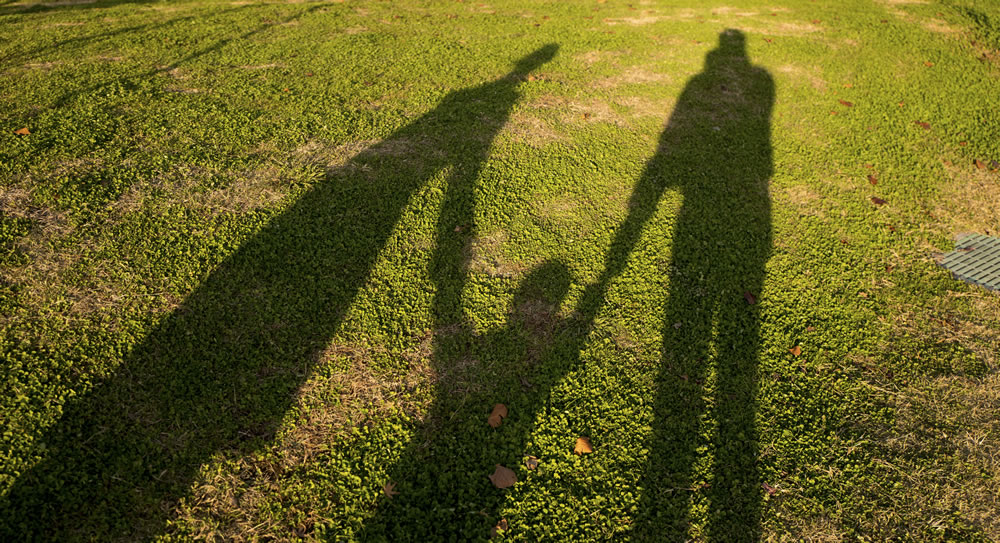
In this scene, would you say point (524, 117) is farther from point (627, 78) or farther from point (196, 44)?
point (196, 44)

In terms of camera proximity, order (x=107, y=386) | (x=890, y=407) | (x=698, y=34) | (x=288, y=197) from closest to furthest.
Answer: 1. (x=107, y=386)
2. (x=890, y=407)
3. (x=288, y=197)
4. (x=698, y=34)

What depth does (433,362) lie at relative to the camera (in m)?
3.55

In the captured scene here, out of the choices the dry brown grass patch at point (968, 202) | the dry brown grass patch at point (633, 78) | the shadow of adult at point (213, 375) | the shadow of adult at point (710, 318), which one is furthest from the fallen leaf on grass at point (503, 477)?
the dry brown grass patch at point (633, 78)

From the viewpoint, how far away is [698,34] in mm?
9344

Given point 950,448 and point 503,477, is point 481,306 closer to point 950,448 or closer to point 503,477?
point 503,477

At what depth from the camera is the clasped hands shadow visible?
2.82m

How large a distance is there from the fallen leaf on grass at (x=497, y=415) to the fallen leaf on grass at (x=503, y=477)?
27 centimetres

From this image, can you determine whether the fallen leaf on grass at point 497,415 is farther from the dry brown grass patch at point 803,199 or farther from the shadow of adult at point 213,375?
the dry brown grass patch at point 803,199

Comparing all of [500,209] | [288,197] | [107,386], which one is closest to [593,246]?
[500,209]

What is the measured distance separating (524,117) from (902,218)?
3.97 m

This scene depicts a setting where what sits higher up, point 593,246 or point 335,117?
point 335,117

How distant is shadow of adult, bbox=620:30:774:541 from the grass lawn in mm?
23

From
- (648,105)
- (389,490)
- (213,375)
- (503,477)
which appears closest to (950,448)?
(503,477)

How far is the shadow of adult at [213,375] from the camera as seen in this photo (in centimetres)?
272
